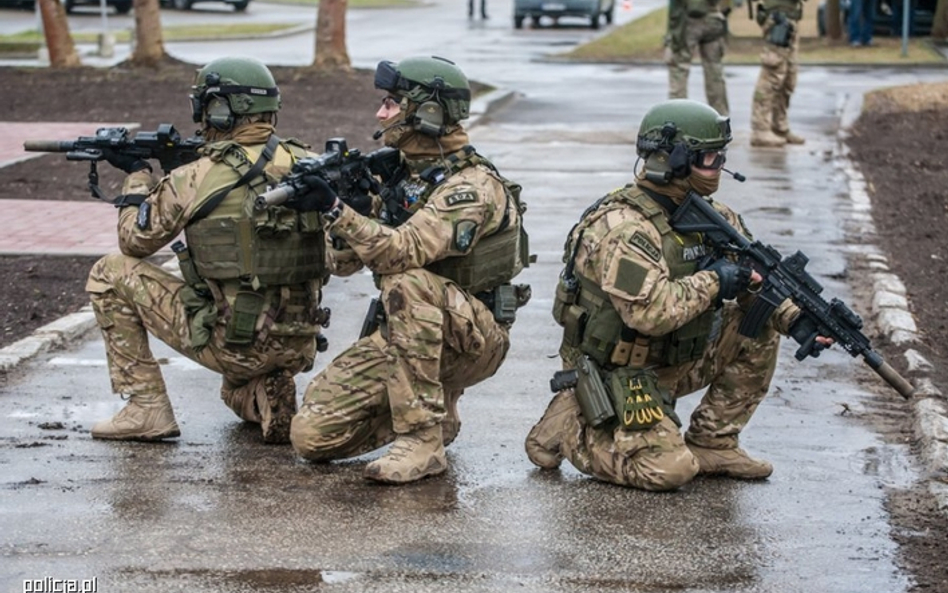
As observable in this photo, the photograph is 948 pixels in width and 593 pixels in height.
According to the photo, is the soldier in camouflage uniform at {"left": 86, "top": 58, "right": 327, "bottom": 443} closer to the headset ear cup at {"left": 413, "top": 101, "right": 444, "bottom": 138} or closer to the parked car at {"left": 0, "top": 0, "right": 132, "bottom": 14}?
the headset ear cup at {"left": 413, "top": 101, "right": 444, "bottom": 138}

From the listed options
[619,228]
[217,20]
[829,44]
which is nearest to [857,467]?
[619,228]

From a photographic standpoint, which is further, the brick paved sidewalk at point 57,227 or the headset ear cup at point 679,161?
the brick paved sidewalk at point 57,227

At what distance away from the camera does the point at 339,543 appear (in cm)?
534

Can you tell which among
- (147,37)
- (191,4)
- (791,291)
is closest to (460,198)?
(791,291)

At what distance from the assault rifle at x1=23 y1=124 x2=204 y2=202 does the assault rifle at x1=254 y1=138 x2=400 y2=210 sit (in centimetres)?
88

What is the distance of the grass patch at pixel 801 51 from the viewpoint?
25016 mm

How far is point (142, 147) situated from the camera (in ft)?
22.0

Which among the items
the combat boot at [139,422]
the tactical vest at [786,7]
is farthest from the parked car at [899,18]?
the combat boot at [139,422]

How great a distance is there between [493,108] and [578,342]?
41.8ft

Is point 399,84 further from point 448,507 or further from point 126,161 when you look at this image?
point 448,507

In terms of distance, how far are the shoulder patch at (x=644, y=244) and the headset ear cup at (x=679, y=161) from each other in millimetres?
277

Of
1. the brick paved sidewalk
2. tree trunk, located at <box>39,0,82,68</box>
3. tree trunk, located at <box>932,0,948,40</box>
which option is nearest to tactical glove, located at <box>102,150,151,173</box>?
the brick paved sidewalk

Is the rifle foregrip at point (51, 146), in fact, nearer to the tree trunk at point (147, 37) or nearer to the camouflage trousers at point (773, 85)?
the camouflage trousers at point (773, 85)

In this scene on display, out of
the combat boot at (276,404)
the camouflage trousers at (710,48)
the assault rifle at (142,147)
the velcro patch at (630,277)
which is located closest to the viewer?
the velcro patch at (630,277)
